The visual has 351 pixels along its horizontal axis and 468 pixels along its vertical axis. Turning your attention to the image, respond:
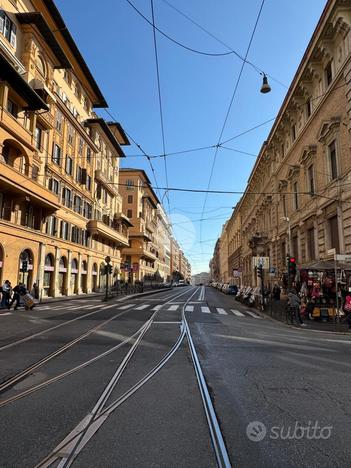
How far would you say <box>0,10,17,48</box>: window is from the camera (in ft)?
83.9

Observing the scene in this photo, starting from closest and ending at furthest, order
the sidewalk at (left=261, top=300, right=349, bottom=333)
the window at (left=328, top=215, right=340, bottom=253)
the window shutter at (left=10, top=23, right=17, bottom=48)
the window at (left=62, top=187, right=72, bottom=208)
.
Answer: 1. the sidewalk at (left=261, top=300, right=349, bottom=333)
2. the window at (left=328, top=215, right=340, bottom=253)
3. the window shutter at (left=10, top=23, right=17, bottom=48)
4. the window at (left=62, top=187, right=72, bottom=208)

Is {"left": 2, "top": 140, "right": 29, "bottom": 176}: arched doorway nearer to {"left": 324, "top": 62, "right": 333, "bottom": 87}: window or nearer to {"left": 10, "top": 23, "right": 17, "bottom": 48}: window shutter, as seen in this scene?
{"left": 10, "top": 23, "right": 17, "bottom": 48}: window shutter

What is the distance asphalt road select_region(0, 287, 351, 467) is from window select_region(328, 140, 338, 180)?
43.4 feet

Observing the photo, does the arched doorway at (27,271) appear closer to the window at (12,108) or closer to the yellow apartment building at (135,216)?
the window at (12,108)

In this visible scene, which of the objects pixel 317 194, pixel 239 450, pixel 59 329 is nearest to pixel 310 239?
pixel 317 194

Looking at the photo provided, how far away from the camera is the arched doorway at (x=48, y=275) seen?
33656 millimetres

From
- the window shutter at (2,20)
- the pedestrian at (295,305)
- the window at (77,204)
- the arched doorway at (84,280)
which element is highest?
the window shutter at (2,20)

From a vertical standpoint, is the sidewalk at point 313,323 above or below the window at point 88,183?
below

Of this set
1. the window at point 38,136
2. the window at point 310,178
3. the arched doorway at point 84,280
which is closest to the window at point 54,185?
the window at point 38,136

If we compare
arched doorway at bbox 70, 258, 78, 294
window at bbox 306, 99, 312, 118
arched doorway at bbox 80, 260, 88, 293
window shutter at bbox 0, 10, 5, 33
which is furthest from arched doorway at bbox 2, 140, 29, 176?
window at bbox 306, 99, 312, 118

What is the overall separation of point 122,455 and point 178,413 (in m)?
1.37

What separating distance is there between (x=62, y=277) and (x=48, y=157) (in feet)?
40.5

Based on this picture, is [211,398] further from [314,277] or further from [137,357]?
[314,277]

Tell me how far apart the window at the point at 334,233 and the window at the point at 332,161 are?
8.04ft
